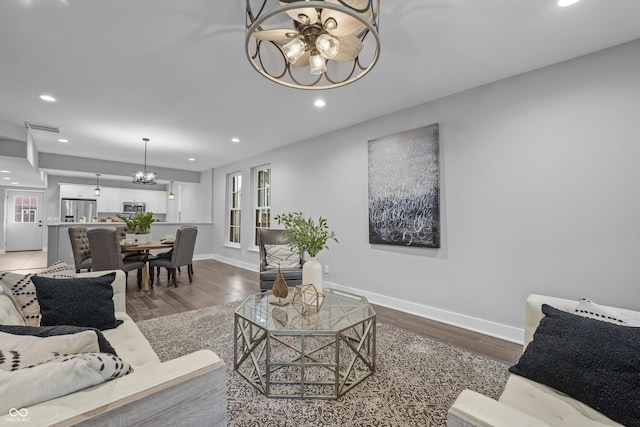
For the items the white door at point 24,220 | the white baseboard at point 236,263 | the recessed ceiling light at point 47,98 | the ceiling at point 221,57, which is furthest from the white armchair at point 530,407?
the white door at point 24,220

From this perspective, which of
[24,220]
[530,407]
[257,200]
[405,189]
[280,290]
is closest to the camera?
[530,407]

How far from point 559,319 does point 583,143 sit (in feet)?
5.99

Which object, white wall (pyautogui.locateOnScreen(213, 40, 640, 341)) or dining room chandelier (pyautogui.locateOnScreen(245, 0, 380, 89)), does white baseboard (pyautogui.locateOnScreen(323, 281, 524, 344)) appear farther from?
dining room chandelier (pyautogui.locateOnScreen(245, 0, 380, 89))

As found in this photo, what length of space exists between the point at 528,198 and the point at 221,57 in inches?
122

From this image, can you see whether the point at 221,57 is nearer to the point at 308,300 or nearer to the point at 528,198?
the point at 308,300

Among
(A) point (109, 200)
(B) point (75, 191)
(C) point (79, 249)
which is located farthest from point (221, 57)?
(B) point (75, 191)

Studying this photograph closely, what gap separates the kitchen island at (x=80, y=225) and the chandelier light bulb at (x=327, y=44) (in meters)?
6.25

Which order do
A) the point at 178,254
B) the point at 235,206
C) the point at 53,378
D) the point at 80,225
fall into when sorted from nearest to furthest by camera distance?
the point at 53,378 < the point at 178,254 < the point at 80,225 < the point at 235,206

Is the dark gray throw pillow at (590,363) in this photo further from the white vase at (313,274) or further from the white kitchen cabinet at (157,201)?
the white kitchen cabinet at (157,201)

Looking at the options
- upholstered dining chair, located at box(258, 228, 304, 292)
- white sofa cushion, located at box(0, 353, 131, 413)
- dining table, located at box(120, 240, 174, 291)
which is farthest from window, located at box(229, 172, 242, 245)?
white sofa cushion, located at box(0, 353, 131, 413)

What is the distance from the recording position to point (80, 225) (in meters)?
5.75

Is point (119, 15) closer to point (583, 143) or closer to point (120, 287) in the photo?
point (120, 287)

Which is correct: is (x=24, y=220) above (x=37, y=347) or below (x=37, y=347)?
above

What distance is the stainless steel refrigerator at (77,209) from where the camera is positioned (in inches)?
338
